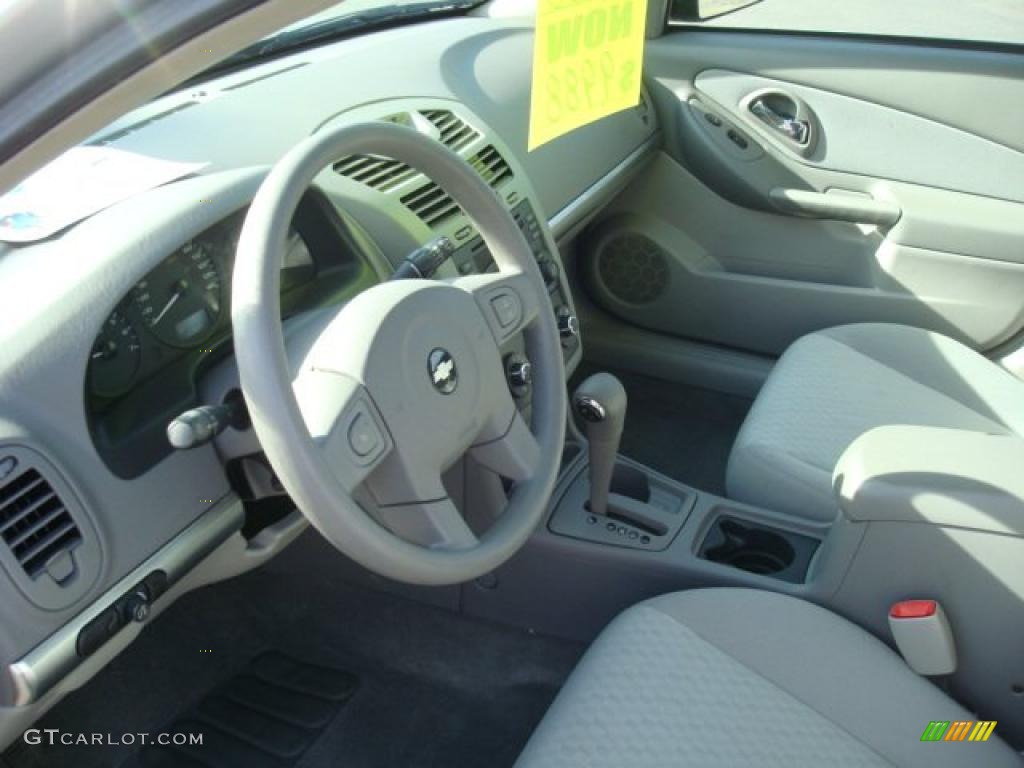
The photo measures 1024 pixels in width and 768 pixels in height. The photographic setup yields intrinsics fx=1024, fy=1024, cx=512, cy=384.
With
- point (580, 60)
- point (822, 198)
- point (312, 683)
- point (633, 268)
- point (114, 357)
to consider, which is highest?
point (580, 60)

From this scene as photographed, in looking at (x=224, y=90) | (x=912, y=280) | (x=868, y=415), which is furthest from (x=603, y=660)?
(x=912, y=280)

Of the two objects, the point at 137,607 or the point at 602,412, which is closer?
Result: the point at 137,607

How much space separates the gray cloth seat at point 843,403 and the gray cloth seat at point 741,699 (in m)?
0.40

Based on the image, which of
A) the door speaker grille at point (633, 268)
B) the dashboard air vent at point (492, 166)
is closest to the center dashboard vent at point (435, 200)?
the dashboard air vent at point (492, 166)

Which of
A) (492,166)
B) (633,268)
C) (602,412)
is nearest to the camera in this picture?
(602,412)

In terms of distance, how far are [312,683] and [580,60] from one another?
1.21 metres

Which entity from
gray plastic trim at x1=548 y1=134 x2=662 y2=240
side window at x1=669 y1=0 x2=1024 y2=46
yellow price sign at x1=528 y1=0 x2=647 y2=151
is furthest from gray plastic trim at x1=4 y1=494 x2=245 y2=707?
side window at x1=669 y1=0 x2=1024 y2=46

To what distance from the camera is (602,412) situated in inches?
59.8

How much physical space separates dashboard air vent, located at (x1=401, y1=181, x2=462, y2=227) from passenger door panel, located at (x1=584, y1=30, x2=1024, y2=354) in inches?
40.0

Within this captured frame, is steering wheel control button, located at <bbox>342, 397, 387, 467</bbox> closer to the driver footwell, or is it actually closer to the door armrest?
the door armrest

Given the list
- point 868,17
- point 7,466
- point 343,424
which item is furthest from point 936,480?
point 868,17

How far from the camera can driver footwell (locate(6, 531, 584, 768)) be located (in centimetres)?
176

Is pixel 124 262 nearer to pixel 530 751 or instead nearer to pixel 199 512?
pixel 199 512

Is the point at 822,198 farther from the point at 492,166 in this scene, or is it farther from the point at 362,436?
the point at 362,436
